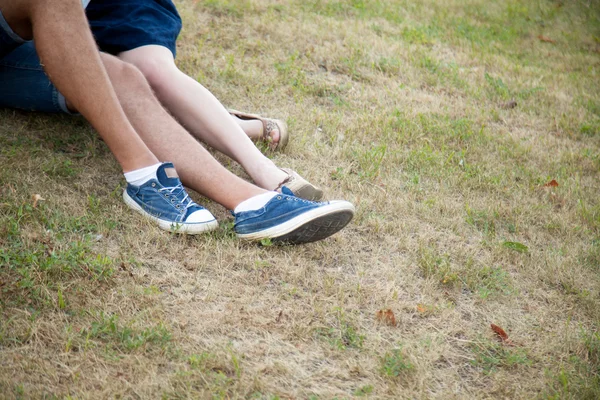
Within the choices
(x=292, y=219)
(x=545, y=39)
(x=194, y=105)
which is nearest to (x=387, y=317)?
(x=292, y=219)

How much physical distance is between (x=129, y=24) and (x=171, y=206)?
945 mm

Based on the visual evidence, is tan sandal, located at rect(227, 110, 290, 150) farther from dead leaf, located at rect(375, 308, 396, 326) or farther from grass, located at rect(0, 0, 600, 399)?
dead leaf, located at rect(375, 308, 396, 326)

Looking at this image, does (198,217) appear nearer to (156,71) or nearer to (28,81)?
(156,71)

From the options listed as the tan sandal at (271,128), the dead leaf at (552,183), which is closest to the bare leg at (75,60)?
the tan sandal at (271,128)

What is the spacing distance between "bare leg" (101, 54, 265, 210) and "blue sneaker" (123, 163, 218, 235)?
3.8 inches

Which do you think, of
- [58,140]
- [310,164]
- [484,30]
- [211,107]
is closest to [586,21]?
[484,30]

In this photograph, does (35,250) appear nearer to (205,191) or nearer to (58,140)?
(205,191)

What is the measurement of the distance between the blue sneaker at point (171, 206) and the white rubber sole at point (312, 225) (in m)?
0.17

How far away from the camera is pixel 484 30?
5668mm

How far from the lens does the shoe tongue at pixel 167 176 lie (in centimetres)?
228

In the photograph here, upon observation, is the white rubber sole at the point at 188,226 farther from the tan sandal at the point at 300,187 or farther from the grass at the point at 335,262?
the tan sandal at the point at 300,187

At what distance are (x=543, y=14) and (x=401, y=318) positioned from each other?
568cm

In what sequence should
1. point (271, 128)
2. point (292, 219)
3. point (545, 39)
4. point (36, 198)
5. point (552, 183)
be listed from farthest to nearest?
point (545, 39)
point (552, 183)
point (271, 128)
point (36, 198)
point (292, 219)

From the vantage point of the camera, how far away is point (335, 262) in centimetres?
238
